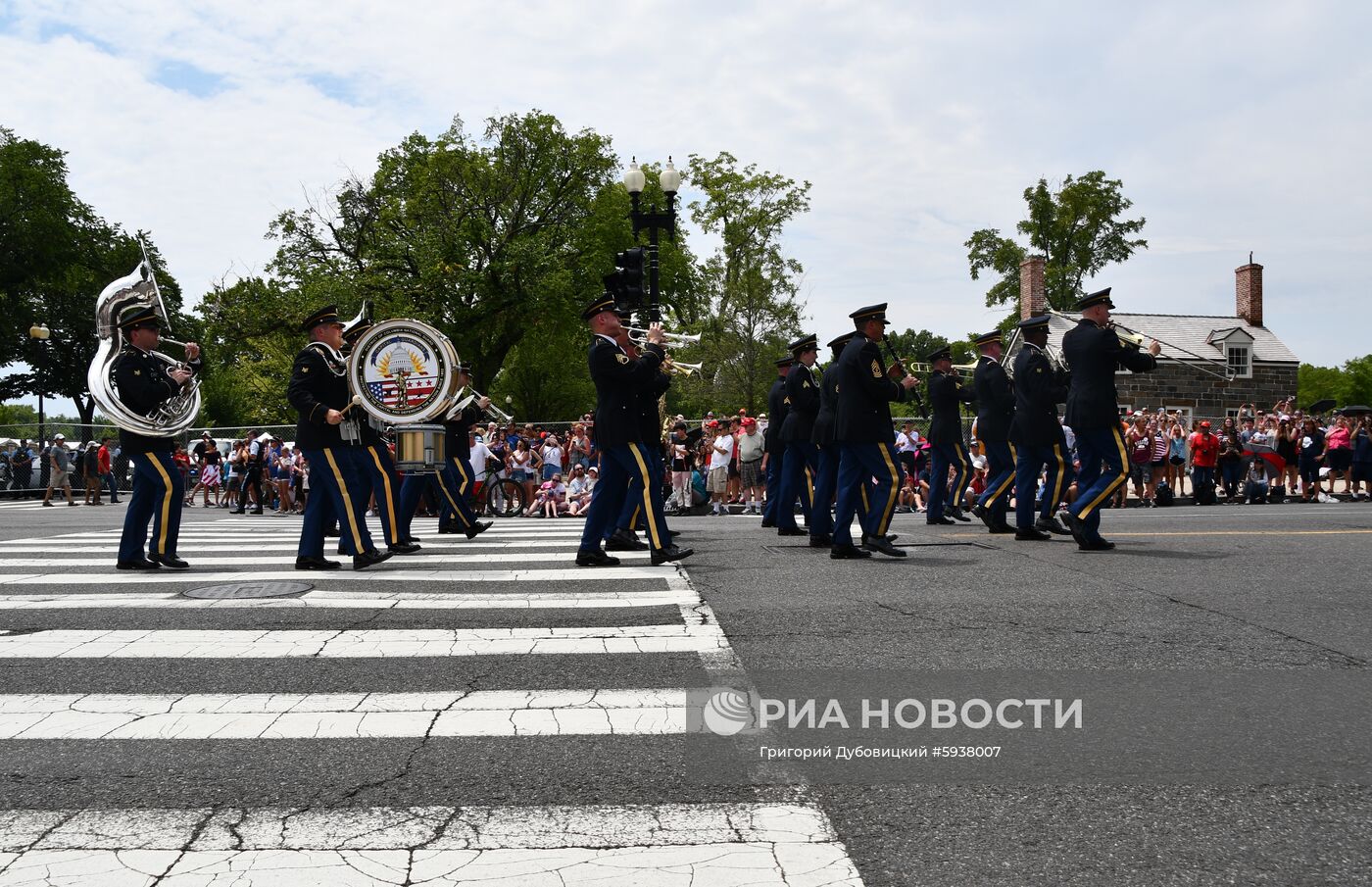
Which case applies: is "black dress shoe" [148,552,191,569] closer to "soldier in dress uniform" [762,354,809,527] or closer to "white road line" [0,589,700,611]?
"white road line" [0,589,700,611]

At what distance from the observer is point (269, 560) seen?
1040 centimetres

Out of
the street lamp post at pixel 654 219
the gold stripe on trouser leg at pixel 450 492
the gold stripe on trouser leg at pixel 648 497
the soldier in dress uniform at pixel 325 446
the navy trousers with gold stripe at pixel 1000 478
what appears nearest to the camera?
the gold stripe on trouser leg at pixel 648 497

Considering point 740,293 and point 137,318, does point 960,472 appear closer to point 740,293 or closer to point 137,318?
point 137,318

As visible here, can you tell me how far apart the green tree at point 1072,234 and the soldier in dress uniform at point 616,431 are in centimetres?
5421

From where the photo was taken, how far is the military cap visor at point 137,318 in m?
9.38

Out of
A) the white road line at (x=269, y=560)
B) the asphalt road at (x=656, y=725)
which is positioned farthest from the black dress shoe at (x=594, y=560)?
the white road line at (x=269, y=560)

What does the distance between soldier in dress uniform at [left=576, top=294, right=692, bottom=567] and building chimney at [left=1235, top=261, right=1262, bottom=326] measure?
49.5 metres

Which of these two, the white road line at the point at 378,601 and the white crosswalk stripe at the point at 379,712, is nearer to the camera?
the white crosswalk stripe at the point at 379,712

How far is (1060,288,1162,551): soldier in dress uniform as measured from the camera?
9711mm

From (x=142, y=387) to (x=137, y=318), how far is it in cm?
62

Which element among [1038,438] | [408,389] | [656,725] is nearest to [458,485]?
[408,389]

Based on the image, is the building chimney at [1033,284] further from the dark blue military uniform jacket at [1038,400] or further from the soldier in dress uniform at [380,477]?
the soldier in dress uniform at [380,477]

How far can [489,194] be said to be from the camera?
42.2m

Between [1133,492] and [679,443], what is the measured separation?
31.0 feet
